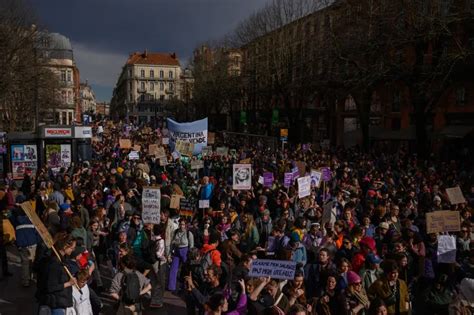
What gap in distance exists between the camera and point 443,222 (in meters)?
7.89

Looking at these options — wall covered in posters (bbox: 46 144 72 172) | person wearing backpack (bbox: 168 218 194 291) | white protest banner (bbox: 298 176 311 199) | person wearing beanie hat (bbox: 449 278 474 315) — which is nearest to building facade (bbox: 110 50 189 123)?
wall covered in posters (bbox: 46 144 72 172)

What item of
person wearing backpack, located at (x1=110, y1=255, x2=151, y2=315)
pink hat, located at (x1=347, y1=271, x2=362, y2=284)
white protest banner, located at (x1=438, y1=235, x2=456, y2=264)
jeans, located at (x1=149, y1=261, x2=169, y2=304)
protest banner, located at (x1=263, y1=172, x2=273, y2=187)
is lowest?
jeans, located at (x1=149, y1=261, x2=169, y2=304)

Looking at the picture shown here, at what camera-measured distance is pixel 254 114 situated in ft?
159

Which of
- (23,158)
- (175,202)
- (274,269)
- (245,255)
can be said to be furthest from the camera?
(23,158)

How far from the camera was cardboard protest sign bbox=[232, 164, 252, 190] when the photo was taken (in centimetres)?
1277

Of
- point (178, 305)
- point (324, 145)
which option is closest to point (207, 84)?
point (324, 145)

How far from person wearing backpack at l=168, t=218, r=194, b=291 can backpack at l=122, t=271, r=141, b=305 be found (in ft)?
5.63

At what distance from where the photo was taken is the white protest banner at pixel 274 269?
18.2 ft

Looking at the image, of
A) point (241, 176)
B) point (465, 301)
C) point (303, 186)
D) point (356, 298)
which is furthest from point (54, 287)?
point (241, 176)

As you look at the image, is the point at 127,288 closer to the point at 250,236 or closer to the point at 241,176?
the point at 250,236

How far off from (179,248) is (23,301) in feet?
10.1

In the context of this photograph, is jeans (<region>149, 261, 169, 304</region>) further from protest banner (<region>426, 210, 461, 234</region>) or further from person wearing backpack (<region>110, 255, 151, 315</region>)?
protest banner (<region>426, 210, 461, 234</region>)

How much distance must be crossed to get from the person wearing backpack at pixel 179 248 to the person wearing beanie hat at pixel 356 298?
3085mm

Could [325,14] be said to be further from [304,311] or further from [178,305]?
[304,311]
